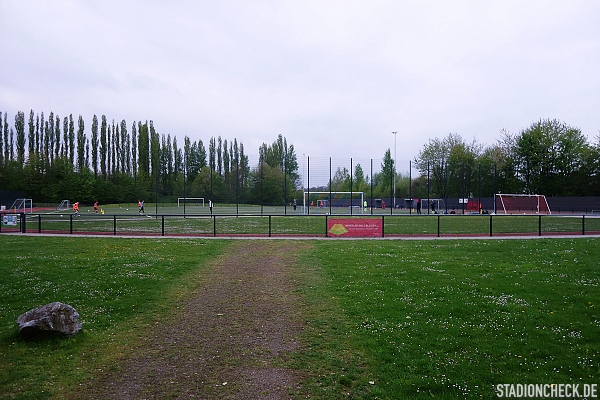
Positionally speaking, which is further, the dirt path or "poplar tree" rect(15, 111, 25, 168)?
"poplar tree" rect(15, 111, 25, 168)

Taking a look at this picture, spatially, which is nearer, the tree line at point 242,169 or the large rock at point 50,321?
the large rock at point 50,321

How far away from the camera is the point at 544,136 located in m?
62.8

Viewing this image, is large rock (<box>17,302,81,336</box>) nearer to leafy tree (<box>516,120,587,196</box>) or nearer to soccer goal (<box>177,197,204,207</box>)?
soccer goal (<box>177,197,204,207</box>)

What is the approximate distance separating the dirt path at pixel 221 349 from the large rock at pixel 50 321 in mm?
1177

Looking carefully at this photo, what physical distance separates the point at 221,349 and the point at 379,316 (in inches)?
110

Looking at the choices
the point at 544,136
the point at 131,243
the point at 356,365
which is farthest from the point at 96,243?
the point at 544,136

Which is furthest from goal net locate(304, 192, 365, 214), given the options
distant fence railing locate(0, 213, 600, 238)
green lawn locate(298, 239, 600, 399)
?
green lawn locate(298, 239, 600, 399)

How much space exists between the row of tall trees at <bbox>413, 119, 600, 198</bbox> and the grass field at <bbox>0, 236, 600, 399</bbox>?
150ft

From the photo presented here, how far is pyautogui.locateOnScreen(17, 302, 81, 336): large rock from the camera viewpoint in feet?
18.8

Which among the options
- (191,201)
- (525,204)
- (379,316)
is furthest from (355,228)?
(525,204)

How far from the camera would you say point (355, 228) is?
19781 mm

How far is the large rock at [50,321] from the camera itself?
5.73 m

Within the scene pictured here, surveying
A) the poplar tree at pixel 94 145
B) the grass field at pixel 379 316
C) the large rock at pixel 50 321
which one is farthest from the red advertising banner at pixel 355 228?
the poplar tree at pixel 94 145

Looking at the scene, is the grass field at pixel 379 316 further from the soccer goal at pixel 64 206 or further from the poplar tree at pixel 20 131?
the poplar tree at pixel 20 131
